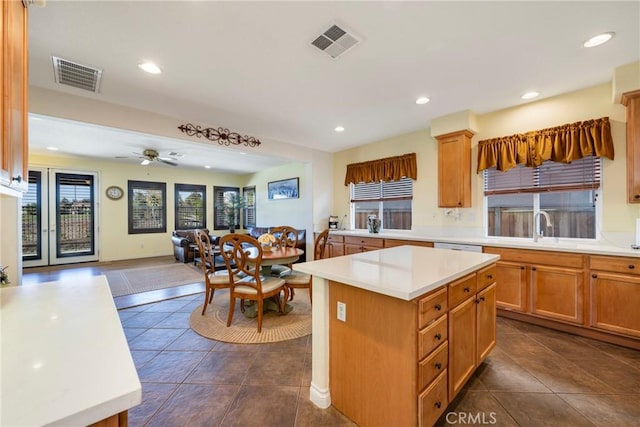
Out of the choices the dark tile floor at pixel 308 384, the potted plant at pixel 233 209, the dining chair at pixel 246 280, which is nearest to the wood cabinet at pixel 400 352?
the dark tile floor at pixel 308 384

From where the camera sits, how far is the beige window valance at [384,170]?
442 centimetres

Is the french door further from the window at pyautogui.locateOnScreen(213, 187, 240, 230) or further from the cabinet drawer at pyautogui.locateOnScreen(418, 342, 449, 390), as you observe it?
the cabinet drawer at pyautogui.locateOnScreen(418, 342, 449, 390)

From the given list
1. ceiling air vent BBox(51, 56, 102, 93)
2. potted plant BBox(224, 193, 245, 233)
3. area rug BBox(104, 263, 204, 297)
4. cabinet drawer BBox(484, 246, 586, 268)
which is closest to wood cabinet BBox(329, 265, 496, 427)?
cabinet drawer BBox(484, 246, 586, 268)

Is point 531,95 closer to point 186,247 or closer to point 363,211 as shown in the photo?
point 363,211

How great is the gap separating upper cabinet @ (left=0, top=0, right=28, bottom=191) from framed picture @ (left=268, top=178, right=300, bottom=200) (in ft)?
18.7

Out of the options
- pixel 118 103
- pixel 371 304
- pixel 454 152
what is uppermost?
pixel 118 103

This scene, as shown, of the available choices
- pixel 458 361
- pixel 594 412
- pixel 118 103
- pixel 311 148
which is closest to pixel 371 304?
pixel 458 361

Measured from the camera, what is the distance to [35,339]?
758 mm

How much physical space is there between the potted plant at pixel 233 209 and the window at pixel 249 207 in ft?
0.59

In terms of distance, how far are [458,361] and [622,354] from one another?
1.99 meters

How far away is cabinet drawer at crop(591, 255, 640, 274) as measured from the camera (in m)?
2.33

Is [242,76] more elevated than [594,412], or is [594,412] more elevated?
[242,76]

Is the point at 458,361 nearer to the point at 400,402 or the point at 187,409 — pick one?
the point at 400,402

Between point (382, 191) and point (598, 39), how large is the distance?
3300 millimetres
